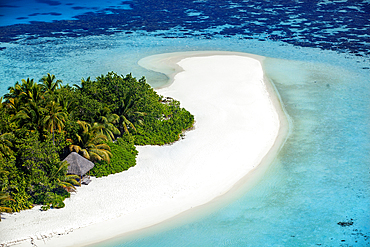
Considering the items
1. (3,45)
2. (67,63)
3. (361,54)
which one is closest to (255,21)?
(361,54)

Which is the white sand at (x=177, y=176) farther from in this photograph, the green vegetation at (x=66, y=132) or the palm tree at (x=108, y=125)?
the palm tree at (x=108, y=125)

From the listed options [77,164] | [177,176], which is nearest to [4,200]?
[77,164]

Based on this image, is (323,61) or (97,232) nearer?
(97,232)

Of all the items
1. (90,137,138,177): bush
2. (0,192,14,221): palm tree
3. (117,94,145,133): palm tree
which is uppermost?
(117,94,145,133): palm tree

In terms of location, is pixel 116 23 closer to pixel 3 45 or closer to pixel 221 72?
pixel 3 45

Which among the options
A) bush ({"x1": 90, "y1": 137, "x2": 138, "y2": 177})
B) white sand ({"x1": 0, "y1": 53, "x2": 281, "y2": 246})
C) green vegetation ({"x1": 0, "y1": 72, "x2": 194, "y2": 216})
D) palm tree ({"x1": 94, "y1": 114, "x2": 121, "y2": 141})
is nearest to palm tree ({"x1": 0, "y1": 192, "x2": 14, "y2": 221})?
green vegetation ({"x1": 0, "y1": 72, "x2": 194, "y2": 216})

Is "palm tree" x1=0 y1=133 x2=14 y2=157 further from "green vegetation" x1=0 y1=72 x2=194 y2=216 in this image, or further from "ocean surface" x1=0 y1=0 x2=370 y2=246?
"ocean surface" x1=0 y1=0 x2=370 y2=246
